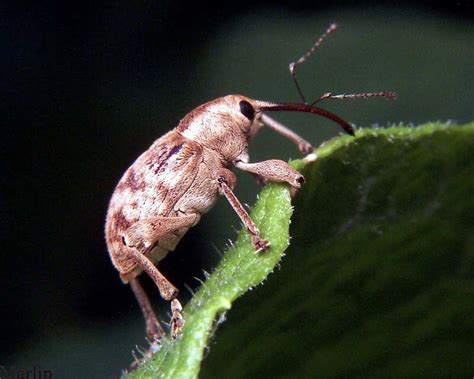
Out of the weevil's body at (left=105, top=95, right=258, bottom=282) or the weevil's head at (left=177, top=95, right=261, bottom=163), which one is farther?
the weevil's head at (left=177, top=95, right=261, bottom=163)

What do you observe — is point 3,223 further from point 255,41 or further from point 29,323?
point 255,41

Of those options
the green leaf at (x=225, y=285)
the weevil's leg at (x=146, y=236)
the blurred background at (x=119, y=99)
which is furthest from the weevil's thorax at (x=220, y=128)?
the green leaf at (x=225, y=285)

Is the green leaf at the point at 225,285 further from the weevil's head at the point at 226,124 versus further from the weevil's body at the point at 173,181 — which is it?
the weevil's head at the point at 226,124

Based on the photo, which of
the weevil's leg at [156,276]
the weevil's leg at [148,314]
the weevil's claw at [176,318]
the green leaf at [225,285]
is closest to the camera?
the green leaf at [225,285]

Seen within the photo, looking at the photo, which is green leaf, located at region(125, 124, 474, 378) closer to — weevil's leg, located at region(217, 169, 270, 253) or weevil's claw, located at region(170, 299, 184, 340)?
weevil's leg, located at region(217, 169, 270, 253)

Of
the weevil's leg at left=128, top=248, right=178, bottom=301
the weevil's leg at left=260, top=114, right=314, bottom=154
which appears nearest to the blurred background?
the weevil's leg at left=260, top=114, right=314, bottom=154
